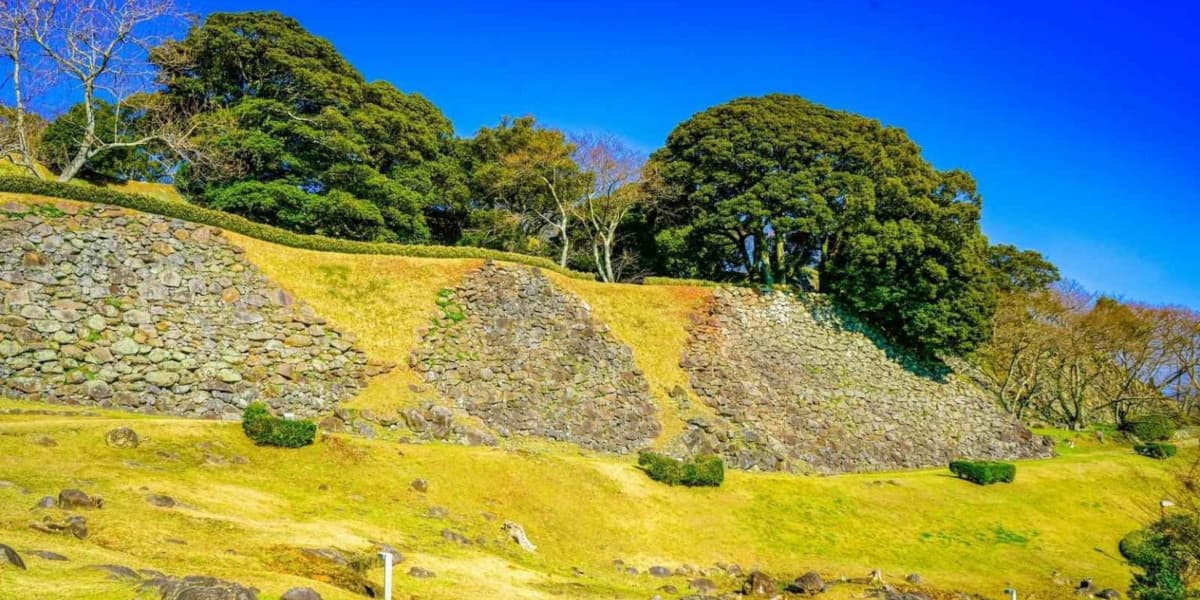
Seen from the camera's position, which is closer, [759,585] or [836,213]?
[759,585]

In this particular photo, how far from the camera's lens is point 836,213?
44156 millimetres

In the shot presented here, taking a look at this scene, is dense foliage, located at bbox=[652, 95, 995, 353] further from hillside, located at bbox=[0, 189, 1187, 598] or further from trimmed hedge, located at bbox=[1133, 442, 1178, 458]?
trimmed hedge, located at bbox=[1133, 442, 1178, 458]

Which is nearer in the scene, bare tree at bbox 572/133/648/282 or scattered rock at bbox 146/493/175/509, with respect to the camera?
scattered rock at bbox 146/493/175/509

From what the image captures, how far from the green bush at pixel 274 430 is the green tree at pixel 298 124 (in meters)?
21.4

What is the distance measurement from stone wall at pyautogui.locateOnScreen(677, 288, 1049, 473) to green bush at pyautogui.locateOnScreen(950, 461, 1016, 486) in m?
4.29

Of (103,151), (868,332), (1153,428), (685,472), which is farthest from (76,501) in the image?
(1153,428)

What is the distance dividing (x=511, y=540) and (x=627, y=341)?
17617 millimetres

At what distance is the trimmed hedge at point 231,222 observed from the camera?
90.4 feet

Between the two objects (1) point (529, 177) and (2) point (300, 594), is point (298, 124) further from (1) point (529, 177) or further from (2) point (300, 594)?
(2) point (300, 594)

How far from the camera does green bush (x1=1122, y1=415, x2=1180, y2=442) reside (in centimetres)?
4644

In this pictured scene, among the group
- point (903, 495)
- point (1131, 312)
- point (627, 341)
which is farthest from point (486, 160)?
point (1131, 312)

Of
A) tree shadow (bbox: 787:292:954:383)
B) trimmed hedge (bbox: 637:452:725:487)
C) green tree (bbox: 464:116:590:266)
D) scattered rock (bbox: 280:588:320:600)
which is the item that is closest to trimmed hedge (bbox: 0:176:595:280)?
green tree (bbox: 464:116:590:266)

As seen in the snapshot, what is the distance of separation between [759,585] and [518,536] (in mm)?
6515

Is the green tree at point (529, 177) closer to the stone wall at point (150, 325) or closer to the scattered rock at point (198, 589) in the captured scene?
the stone wall at point (150, 325)
